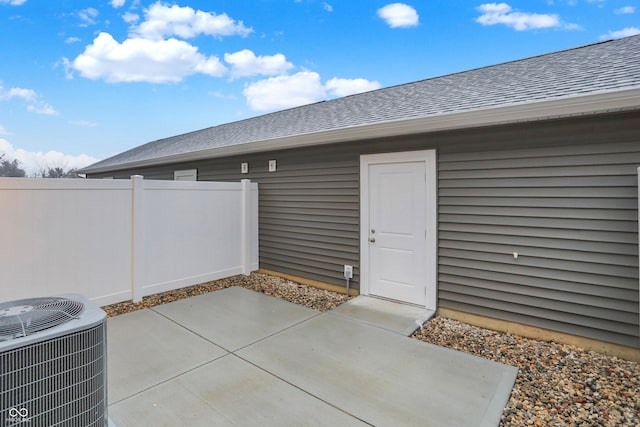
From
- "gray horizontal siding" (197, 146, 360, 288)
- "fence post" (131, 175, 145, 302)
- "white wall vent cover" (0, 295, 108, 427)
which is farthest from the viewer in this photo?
"gray horizontal siding" (197, 146, 360, 288)

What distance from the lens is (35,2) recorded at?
802cm

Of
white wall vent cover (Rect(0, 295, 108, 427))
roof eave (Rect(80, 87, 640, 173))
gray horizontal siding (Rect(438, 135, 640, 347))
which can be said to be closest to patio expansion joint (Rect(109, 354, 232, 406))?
white wall vent cover (Rect(0, 295, 108, 427))

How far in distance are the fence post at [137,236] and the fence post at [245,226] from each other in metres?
1.77

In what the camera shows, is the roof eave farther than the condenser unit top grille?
Yes

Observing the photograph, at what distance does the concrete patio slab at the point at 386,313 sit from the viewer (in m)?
3.77

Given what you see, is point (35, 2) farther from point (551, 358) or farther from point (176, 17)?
point (551, 358)

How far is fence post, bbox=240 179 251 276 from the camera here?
599 centimetres

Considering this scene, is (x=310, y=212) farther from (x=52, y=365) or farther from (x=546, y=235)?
(x=52, y=365)

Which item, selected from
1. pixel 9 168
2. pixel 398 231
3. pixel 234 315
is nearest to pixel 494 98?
pixel 398 231

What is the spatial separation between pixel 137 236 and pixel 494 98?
4.94 m

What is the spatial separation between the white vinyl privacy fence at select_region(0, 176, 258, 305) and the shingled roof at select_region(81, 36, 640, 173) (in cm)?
140

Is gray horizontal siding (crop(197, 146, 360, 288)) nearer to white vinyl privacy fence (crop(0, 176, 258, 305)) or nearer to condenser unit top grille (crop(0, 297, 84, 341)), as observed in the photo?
white vinyl privacy fence (crop(0, 176, 258, 305))

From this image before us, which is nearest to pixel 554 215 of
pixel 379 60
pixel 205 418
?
pixel 205 418

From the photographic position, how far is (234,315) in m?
4.11
